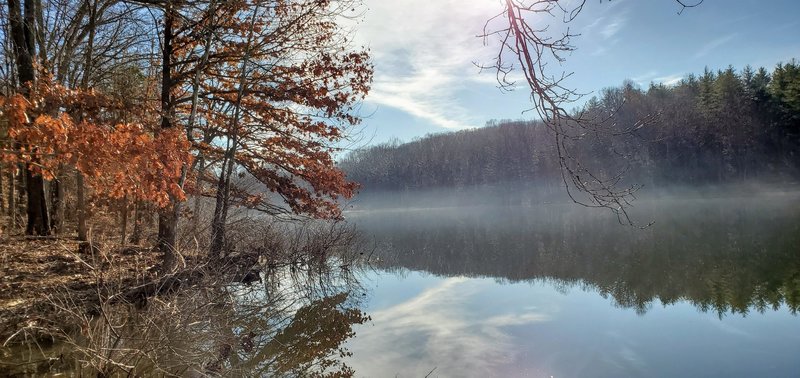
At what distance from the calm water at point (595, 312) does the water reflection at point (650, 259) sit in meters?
0.06

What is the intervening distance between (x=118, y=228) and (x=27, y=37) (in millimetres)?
7327

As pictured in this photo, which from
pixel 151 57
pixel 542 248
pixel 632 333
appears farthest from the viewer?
pixel 542 248

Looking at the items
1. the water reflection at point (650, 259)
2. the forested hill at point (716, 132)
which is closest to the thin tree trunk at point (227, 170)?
the water reflection at point (650, 259)

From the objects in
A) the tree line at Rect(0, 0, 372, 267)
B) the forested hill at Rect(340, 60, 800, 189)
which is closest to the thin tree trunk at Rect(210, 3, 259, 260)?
the tree line at Rect(0, 0, 372, 267)

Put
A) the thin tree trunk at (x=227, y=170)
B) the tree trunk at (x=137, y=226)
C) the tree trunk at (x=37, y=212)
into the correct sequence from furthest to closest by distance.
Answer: the tree trunk at (x=137, y=226)
the tree trunk at (x=37, y=212)
the thin tree trunk at (x=227, y=170)

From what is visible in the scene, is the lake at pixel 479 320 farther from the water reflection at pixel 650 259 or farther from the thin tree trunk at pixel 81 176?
the thin tree trunk at pixel 81 176

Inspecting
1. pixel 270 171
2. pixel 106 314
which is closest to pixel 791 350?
pixel 106 314

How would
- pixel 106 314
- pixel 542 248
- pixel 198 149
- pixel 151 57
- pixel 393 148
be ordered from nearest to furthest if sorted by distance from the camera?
pixel 106 314, pixel 198 149, pixel 151 57, pixel 542 248, pixel 393 148

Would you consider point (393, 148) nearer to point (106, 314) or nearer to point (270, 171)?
point (270, 171)

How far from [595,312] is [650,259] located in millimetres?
7555

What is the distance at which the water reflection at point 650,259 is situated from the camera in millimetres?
11336

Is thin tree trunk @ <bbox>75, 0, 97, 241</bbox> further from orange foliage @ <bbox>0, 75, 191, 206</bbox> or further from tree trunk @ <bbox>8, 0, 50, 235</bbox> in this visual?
orange foliage @ <bbox>0, 75, 191, 206</bbox>

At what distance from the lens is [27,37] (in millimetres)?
12695

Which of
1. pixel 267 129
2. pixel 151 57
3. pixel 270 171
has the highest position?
pixel 151 57
